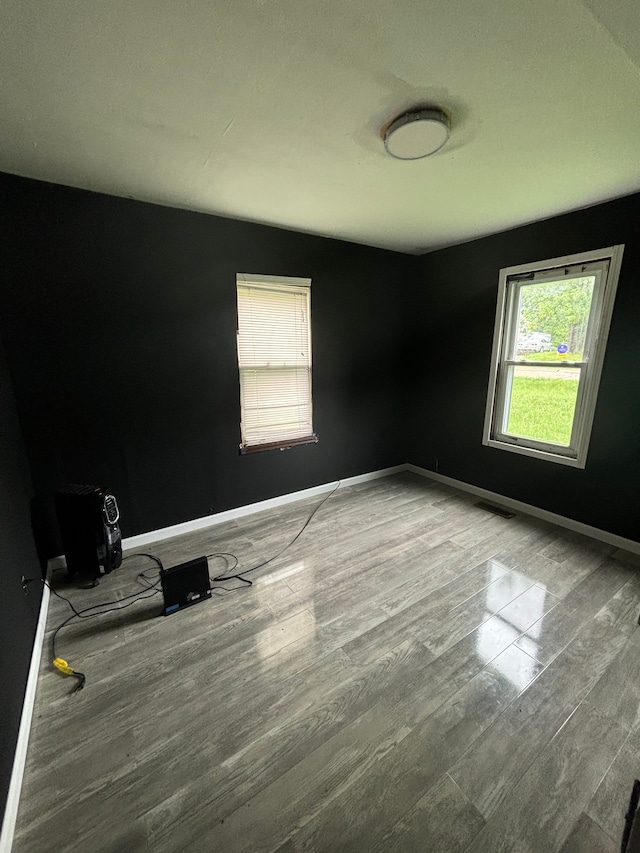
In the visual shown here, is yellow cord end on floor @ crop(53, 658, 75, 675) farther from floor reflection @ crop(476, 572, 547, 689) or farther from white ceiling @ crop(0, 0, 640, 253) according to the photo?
white ceiling @ crop(0, 0, 640, 253)

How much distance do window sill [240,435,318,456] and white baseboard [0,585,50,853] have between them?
1.70 m

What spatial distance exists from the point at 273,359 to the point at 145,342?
106cm

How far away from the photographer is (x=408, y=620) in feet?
6.18

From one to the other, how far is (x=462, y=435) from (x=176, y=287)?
3.12 meters

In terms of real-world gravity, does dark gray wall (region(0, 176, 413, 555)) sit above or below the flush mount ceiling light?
below

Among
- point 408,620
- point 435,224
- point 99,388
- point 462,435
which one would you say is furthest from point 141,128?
point 462,435

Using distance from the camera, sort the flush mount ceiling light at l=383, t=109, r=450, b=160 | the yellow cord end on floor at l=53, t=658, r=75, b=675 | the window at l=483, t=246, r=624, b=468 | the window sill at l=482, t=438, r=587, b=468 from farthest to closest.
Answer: the window sill at l=482, t=438, r=587, b=468
the window at l=483, t=246, r=624, b=468
the yellow cord end on floor at l=53, t=658, r=75, b=675
the flush mount ceiling light at l=383, t=109, r=450, b=160

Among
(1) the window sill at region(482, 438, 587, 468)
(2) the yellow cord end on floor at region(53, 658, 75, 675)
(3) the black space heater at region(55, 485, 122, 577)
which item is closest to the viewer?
(2) the yellow cord end on floor at region(53, 658, 75, 675)

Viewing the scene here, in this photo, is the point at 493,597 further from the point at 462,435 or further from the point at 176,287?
the point at 176,287

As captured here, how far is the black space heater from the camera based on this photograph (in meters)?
2.10

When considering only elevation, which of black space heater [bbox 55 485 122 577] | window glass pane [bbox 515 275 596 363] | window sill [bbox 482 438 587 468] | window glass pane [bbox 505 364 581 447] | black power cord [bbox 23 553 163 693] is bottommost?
black power cord [bbox 23 553 163 693]

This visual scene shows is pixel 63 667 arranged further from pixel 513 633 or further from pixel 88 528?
pixel 513 633

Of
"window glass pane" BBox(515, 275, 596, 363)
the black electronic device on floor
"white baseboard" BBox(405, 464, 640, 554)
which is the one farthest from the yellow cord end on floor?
"window glass pane" BBox(515, 275, 596, 363)

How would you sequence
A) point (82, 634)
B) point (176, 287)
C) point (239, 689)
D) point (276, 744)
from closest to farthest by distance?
point (276, 744)
point (239, 689)
point (82, 634)
point (176, 287)
